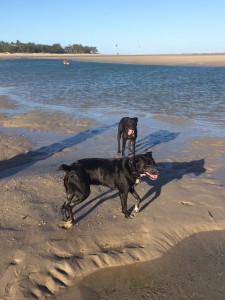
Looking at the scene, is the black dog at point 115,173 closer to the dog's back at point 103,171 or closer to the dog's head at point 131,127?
the dog's back at point 103,171

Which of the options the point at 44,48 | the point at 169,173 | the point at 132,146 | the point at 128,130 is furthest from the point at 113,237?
the point at 44,48

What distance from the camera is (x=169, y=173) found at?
7.78m

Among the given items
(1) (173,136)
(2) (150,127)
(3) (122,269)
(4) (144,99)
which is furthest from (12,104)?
(3) (122,269)

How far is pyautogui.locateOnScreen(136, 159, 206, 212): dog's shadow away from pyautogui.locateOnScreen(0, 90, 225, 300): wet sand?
0.02m

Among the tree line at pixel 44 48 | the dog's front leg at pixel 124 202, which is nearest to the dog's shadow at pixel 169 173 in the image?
the dog's front leg at pixel 124 202

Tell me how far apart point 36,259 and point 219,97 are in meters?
18.2

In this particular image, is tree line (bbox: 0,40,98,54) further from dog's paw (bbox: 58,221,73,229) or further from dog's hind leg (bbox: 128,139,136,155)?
dog's paw (bbox: 58,221,73,229)

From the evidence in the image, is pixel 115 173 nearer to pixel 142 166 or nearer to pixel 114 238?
pixel 142 166

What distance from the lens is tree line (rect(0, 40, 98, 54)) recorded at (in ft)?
461

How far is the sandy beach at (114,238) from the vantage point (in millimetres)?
4086

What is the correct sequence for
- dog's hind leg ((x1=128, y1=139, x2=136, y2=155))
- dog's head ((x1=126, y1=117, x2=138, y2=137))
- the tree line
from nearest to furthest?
dog's head ((x1=126, y1=117, x2=138, y2=137)) < dog's hind leg ((x1=128, y1=139, x2=136, y2=155)) < the tree line

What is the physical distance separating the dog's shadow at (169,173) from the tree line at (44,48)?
140 m

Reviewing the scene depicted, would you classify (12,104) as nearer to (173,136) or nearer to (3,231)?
(173,136)

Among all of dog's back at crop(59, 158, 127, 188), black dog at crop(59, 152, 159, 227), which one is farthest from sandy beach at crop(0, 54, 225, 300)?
dog's back at crop(59, 158, 127, 188)
